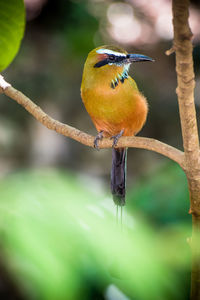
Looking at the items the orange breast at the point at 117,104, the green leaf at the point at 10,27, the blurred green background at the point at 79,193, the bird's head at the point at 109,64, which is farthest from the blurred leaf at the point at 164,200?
the green leaf at the point at 10,27

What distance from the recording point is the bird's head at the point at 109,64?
3.69ft

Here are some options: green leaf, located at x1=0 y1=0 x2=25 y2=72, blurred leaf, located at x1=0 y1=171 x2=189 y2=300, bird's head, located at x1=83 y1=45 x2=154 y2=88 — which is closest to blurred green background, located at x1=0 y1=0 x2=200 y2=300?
blurred leaf, located at x1=0 y1=171 x2=189 y2=300

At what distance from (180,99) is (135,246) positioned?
36 cm

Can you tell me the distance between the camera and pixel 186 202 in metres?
1.11

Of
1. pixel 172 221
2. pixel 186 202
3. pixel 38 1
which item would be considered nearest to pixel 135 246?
pixel 172 221

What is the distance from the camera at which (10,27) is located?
60 centimetres

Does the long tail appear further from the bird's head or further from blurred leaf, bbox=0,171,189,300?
blurred leaf, bbox=0,171,189,300

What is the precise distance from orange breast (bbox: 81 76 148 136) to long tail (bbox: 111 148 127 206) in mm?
178

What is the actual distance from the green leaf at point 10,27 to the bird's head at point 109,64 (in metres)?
0.53

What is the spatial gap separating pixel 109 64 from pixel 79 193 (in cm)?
84

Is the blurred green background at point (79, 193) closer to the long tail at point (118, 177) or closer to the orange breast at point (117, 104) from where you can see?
the long tail at point (118, 177)

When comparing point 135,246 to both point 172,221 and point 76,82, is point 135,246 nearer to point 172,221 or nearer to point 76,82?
point 172,221

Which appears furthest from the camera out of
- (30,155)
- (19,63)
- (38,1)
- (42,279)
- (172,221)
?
(30,155)

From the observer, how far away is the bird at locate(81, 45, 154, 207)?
1.14 m
